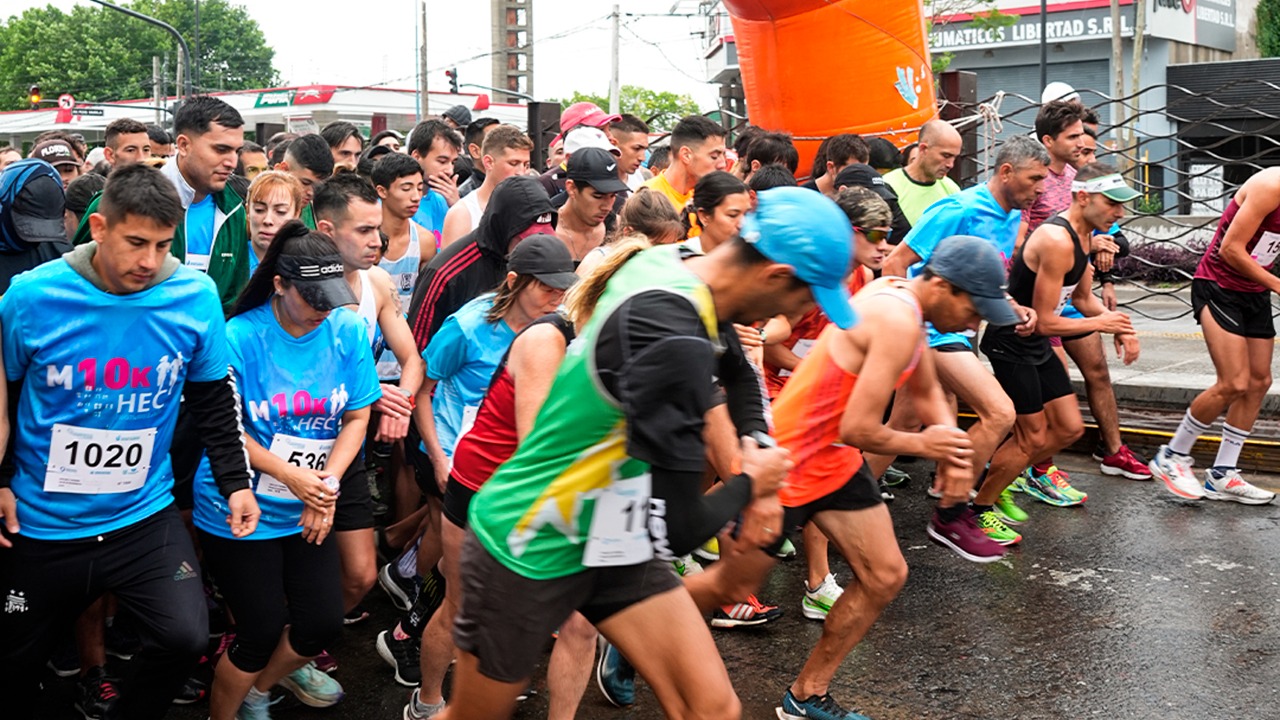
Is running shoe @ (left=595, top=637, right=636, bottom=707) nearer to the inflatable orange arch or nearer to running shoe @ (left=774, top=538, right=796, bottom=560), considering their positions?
running shoe @ (left=774, top=538, right=796, bottom=560)

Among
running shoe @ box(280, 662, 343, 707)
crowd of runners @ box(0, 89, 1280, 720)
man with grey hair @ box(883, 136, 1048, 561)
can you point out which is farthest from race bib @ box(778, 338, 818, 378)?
running shoe @ box(280, 662, 343, 707)

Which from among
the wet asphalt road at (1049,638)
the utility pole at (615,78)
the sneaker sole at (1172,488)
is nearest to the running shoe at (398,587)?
the wet asphalt road at (1049,638)

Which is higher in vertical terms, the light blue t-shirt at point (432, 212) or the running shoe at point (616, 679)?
the light blue t-shirt at point (432, 212)

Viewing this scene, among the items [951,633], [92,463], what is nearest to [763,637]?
[951,633]

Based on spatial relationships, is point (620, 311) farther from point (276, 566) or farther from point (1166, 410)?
point (1166, 410)

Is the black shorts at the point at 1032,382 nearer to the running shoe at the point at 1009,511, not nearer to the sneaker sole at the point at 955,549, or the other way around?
the running shoe at the point at 1009,511

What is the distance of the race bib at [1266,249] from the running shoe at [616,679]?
4.70 meters

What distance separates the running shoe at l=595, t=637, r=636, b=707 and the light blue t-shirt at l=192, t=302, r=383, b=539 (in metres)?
1.30

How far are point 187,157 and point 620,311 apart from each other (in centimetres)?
349

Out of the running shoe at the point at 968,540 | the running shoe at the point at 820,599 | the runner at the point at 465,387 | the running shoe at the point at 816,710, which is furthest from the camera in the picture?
the running shoe at the point at 968,540

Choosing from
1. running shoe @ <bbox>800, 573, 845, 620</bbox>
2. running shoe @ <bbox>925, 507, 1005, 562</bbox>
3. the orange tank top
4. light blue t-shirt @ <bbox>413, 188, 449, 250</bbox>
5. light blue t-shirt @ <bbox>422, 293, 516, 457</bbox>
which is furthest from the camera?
light blue t-shirt @ <bbox>413, 188, 449, 250</bbox>

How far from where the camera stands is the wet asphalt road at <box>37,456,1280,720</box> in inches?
193

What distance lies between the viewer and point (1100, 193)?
711cm

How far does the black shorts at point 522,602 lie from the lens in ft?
10.8
